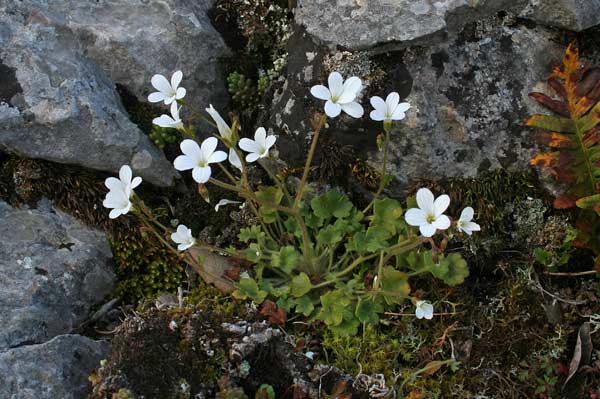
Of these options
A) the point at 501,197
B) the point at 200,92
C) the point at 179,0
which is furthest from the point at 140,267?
the point at 501,197

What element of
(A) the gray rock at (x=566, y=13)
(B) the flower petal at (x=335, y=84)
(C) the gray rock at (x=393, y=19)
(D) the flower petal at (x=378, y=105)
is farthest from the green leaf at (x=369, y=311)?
(A) the gray rock at (x=566, y=13)

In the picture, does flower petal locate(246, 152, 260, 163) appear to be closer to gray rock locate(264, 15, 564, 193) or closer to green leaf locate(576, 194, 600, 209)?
gray rock locate(264, 15, 564, 193)

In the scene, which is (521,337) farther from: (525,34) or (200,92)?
(200,92)

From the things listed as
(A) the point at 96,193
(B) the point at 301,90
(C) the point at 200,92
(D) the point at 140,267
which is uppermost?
(B) the point at 301,90

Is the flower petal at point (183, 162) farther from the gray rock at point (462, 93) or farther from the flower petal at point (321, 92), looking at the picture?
the gray rock at point (462, 93)

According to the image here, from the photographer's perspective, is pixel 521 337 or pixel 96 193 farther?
pixel 96 193

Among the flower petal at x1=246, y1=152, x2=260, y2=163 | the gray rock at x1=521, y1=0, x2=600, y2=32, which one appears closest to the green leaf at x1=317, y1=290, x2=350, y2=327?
the flower petal at x1=246, y1=152, x2=260, y2=163

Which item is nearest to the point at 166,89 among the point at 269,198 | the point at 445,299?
the point at 269,198

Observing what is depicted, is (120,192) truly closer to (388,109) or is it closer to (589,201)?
(388,109)
